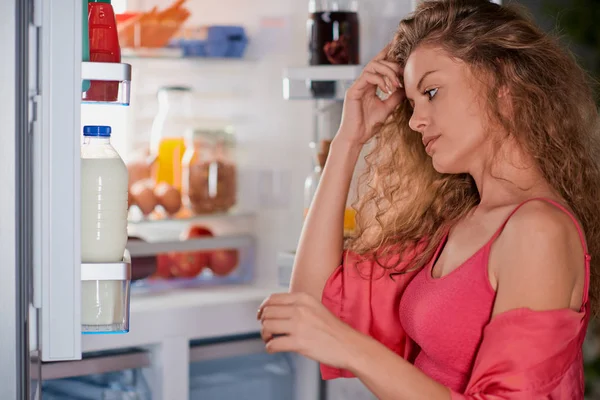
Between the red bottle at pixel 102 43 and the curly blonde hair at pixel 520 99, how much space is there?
0.45 m

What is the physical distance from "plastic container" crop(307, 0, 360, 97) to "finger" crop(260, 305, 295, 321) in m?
0.78

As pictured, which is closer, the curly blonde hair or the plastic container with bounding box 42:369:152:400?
the curly blonde hair

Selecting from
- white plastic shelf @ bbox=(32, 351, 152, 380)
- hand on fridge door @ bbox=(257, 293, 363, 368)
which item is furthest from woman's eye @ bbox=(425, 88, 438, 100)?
white plastic shelf @ bbox=(32, 351, 152, 380)

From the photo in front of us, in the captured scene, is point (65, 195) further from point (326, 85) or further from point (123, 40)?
point (123, 40)

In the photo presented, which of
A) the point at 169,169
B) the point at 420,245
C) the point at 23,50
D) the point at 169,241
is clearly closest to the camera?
the point at 23,50

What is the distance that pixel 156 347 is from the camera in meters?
1.88

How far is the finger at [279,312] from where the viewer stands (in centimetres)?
110

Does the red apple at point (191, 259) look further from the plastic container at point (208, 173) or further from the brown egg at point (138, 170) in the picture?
the brown egg at point (138, 170)

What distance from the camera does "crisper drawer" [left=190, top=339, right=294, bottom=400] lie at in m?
2.01

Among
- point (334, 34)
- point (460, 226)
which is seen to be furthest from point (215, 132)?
point (460, 226)

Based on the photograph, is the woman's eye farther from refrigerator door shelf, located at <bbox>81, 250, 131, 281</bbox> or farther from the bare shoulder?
refrigerator door shelf, located at <bbox>81, 250, 131, 281</bbox>

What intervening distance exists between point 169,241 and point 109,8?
1.10 m

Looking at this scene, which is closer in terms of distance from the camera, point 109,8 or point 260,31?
point 109,8

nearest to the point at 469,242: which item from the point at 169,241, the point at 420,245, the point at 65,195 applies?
the point at 420,245
